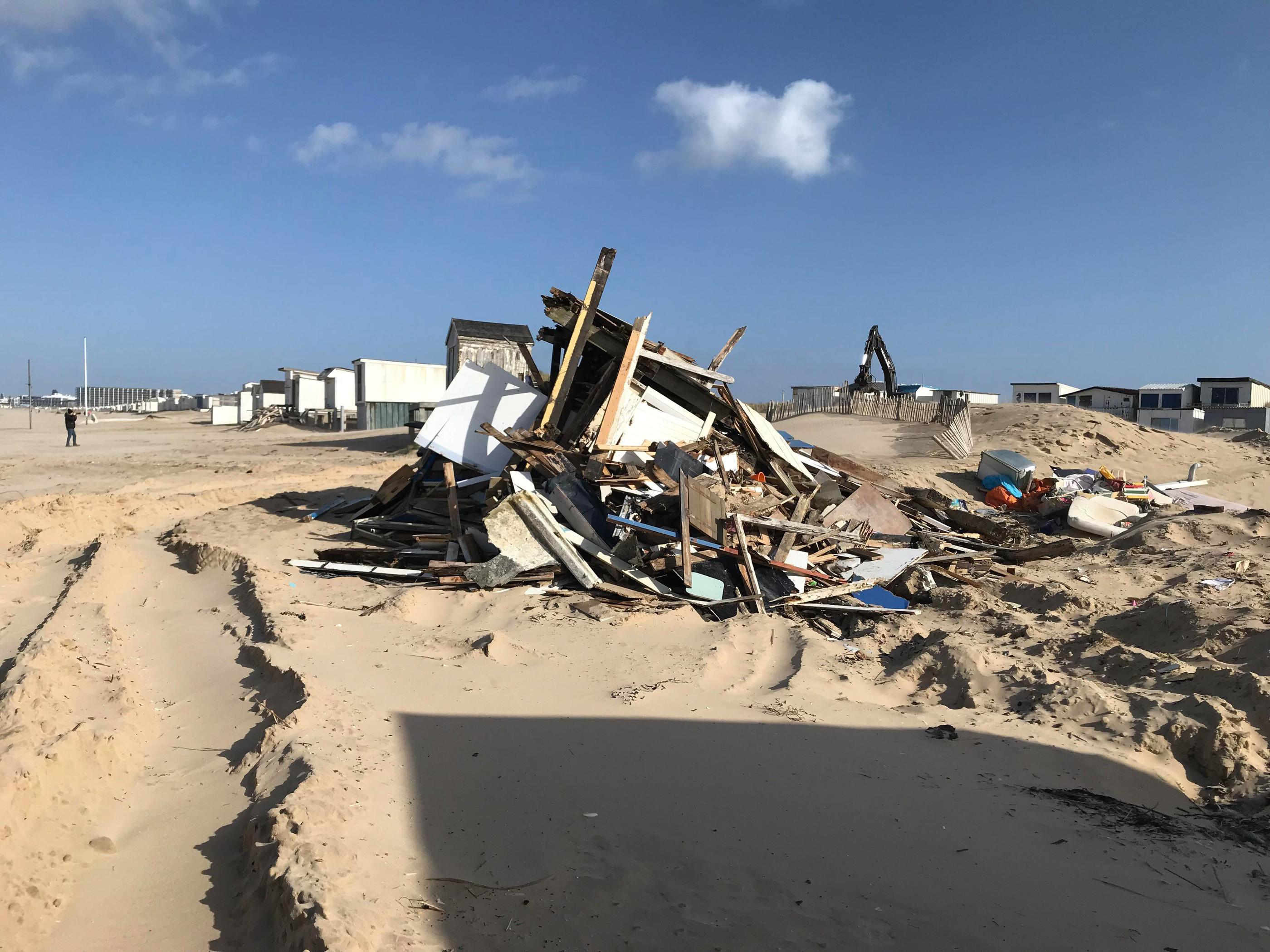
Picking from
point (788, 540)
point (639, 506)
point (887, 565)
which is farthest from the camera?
point (887, 565)

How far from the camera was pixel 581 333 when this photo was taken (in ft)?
35.6

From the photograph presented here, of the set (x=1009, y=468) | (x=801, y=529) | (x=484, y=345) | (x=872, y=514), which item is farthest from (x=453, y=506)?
(x=484, y=345)

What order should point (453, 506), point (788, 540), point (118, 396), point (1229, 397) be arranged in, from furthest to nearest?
1. point (118, 396)
2. point (1229, 397)
3. point (453, 506)
4. point (788, 540)

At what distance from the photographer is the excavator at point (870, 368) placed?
2872 cm

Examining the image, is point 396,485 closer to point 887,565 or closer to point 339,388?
point 887,565

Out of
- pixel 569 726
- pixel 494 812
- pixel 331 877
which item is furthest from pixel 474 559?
pixel 331 877

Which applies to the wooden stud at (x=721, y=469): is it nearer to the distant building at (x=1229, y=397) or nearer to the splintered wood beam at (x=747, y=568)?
the splintered wood beam at (x=747, y=568)

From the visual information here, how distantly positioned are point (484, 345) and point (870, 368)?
1418 centimetres

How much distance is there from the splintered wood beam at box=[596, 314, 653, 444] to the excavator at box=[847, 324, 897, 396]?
63.3ft

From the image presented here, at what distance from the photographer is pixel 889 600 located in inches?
311

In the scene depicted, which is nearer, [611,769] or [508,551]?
[611,769]

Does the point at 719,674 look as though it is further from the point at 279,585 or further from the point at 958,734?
the point at 279,585

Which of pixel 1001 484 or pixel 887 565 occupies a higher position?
pixel 1001 484

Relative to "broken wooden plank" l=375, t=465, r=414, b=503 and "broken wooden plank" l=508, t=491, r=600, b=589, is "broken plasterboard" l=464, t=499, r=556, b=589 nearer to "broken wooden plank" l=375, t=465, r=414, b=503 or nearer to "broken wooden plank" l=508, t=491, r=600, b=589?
"broken wooden plank" l=508, t=491, r=600, b=589
